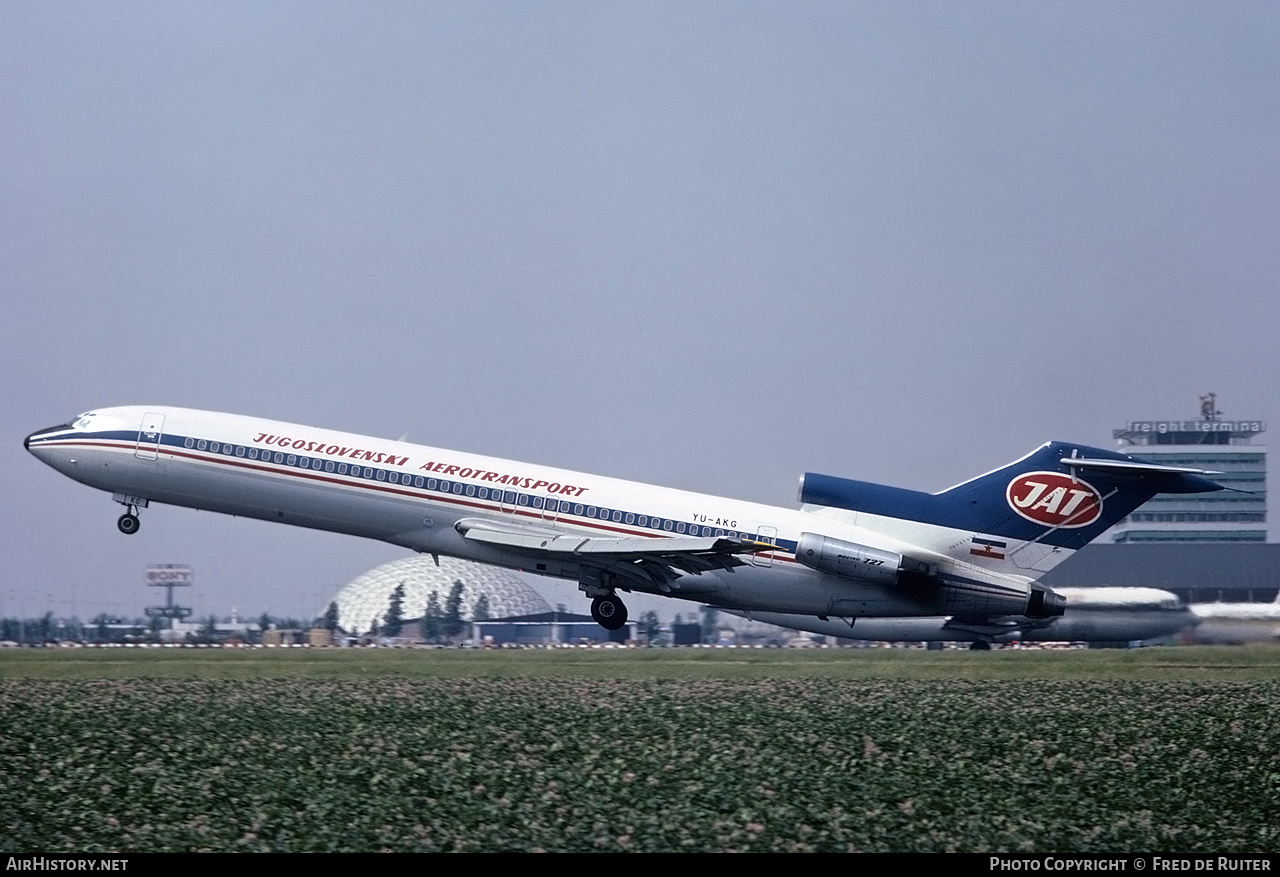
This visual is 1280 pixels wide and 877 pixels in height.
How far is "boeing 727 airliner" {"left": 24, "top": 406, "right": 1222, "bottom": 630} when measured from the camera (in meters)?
36.8

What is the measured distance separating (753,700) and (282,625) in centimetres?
5575

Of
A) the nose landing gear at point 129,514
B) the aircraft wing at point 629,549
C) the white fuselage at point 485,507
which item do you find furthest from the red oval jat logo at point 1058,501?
the nose landing gear at point 129,514

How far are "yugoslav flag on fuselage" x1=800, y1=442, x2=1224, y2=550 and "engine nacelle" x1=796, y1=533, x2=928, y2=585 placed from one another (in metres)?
1.33

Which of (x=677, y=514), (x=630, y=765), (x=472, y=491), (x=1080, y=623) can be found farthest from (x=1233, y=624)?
(x=630, y=765)

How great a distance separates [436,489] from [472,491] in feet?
2.87

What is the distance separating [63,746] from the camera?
70.4 ft

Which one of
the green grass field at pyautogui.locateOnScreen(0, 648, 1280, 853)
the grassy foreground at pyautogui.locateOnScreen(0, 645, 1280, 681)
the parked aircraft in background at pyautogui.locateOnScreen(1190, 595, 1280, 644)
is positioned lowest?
the green grass field at pyautogui.locateOnScreen(0, 648, 1280, 853)

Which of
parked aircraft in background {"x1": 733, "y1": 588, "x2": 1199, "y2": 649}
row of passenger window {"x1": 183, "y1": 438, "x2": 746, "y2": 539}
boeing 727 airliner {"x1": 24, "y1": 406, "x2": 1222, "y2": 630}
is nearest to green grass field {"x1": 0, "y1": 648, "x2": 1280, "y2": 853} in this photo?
boeing 727 airliner {"x1": 24, "y1": 406, "x2": 1222, "y2": 630}

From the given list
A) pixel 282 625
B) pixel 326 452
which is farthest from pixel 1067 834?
pixel 282 625

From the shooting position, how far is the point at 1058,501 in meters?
37.1

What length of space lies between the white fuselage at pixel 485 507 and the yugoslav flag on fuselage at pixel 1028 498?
444mm

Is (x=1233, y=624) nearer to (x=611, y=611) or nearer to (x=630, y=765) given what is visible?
(x=611, y=611)

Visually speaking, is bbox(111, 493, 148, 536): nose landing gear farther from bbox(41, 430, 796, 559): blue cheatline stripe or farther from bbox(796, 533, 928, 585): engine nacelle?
bbox(796, 533, 928, 585): engine nacelle

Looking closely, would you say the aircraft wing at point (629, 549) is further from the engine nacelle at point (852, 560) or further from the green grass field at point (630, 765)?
the green grass field at point (630, 765)
